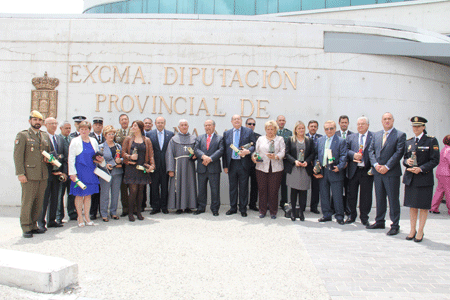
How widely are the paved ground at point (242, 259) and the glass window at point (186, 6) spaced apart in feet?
82.7

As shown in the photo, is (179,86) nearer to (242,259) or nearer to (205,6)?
(242,259)

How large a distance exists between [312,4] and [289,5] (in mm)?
1710

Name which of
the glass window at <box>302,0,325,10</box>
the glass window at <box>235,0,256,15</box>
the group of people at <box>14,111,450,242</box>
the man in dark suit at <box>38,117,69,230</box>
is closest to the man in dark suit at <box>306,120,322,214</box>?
the group of people at <box>14,111,450,242</box>

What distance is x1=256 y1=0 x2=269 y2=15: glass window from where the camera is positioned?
25.8m

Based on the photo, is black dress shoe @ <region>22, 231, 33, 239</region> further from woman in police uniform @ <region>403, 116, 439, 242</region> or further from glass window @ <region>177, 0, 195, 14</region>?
glass window @ <region>177, 0, 195, 14</region>

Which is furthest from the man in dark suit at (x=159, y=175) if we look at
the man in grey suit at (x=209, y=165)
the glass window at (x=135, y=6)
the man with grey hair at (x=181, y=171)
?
the glass window at (x=135, y=6)

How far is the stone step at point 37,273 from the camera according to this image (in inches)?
126

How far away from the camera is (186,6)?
28.5 m

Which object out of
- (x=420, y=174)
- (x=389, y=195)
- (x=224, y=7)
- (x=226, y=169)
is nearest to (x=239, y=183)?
(x=226, y=169)

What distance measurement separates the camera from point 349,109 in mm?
7910

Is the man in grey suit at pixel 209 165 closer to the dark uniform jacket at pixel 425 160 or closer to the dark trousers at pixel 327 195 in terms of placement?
the dark trousers at pixel 327 195

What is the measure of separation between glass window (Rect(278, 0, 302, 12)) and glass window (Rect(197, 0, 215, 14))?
5.38m

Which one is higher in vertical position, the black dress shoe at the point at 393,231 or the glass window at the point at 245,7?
the glass window at the point at 245,7

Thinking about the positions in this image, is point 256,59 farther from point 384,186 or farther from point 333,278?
point 333,278
